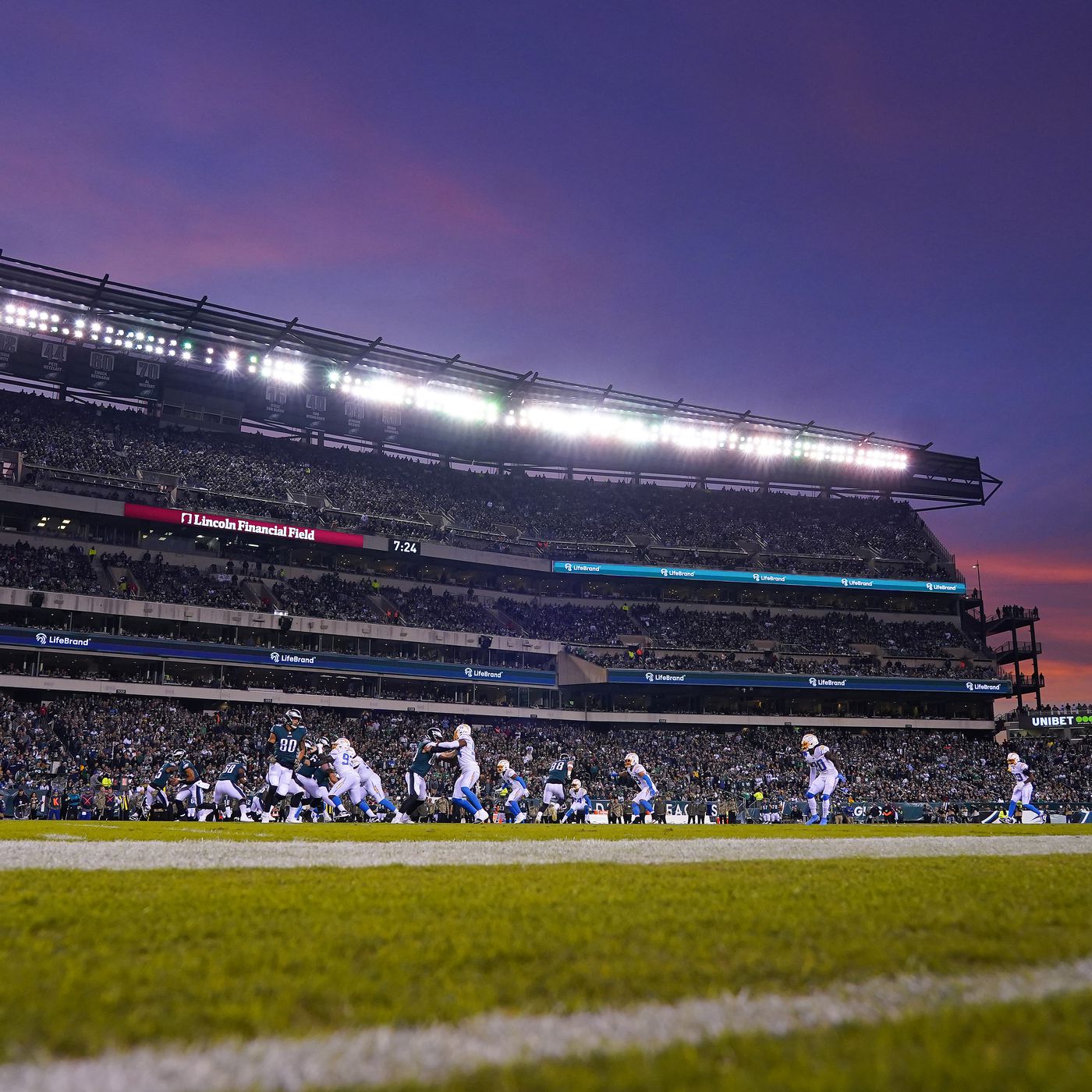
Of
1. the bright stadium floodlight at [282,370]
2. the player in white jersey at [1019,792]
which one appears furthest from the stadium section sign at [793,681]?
the player in white jersey at [1019,792]

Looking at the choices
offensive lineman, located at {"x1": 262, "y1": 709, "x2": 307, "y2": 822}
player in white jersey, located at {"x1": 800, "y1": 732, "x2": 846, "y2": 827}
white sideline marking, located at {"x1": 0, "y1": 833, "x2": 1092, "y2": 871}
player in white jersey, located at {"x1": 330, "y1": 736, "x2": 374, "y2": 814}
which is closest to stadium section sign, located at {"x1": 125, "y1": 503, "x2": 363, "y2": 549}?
offensive lineman, located at {"x1": 262, "y1": 709, "x2": 307, "y2": 822}

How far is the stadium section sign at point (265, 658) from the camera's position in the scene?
42.0 meters

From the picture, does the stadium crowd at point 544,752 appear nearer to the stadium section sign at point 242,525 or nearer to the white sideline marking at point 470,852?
the stadium section sign at point 242,525

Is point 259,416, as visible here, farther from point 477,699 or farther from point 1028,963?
point 1028,963

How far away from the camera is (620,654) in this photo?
56.1m

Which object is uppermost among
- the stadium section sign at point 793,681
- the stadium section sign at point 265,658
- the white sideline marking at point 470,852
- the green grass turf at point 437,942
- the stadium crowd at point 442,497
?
the stadium crowd at point 442,497

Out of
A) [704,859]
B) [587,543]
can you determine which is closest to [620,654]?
[587,543]

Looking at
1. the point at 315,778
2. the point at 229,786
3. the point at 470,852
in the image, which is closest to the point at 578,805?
the point at 315,778

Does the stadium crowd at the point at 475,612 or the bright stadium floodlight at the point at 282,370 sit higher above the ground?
the bright stadium floodlight at the point at 282,370

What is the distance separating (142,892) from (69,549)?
150 ft

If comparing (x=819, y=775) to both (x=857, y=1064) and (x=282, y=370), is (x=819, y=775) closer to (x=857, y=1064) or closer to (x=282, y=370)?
(x=857, y=1064)

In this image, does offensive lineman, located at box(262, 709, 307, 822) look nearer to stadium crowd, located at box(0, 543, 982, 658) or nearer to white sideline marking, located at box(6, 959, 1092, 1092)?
white sideline marking, located at box(6, 959, 1092, 1092)

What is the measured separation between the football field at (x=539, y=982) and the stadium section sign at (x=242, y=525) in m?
42.6

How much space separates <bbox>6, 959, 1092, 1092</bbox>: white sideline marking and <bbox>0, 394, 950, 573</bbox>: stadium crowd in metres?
49.4
